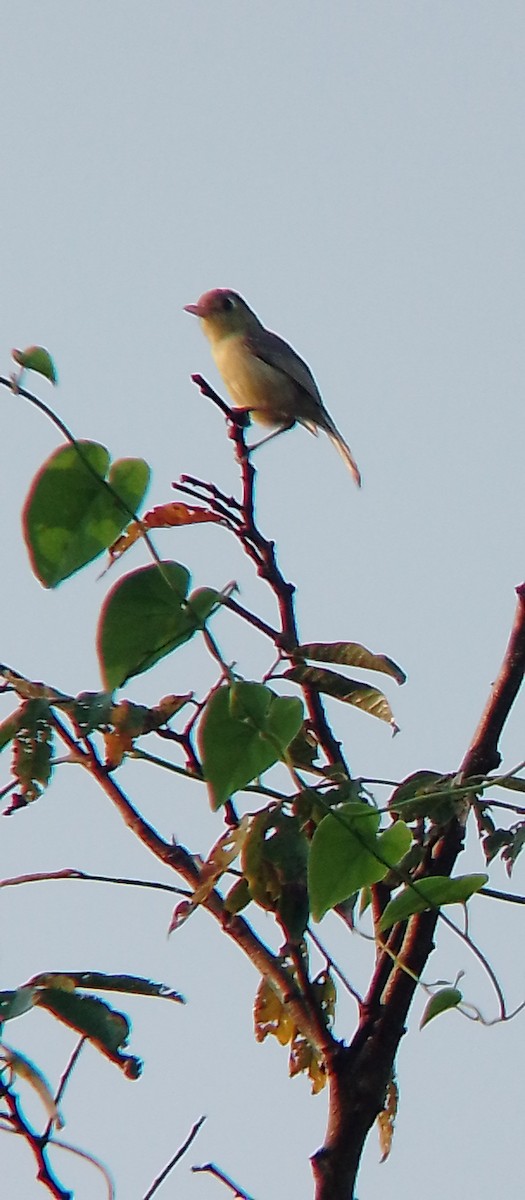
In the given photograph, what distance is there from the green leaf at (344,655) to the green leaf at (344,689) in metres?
0.02

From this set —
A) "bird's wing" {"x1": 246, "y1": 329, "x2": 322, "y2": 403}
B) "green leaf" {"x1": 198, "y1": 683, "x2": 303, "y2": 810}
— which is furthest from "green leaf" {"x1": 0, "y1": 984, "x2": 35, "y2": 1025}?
"bird's wing" {"x1": 246, "y1": 329, "x2": 322, "y2": 403}

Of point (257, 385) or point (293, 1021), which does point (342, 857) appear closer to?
point (293, 1021)

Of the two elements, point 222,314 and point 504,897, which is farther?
point 222,314

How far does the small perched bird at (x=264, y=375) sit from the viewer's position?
17.1 feet

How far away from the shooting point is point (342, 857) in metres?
1.45

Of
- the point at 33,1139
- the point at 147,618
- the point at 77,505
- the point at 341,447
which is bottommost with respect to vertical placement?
the point at 33,1139

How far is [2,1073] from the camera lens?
1.26 meters

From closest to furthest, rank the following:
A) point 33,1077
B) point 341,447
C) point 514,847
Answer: point 33,1077 < point 514,847 < point 341,447

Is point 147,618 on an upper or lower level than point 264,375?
lower

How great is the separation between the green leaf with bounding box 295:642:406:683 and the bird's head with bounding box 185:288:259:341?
397 centimetres

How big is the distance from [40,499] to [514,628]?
0.57 meters

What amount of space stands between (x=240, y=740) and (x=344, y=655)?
0.38 m

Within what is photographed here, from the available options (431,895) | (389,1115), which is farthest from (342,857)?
(389,1115)

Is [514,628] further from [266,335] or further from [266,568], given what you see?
[266,335]
